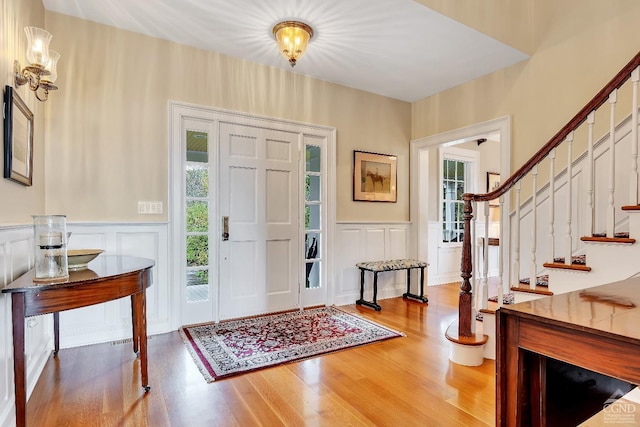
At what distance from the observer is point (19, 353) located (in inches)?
58.5

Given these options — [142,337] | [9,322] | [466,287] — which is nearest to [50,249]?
[9,322]

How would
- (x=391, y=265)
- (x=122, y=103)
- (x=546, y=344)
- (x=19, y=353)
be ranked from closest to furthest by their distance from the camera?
(x=546, y=344) → (x=19, y=353) → (x=122, y=103) → (x=391, y=265)

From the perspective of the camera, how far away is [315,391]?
6.94ft

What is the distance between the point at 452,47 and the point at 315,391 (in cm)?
320

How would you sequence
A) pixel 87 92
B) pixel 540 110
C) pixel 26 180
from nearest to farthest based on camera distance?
1. pixel 26 180
2. pixel 87 92
3. pixel 540 110

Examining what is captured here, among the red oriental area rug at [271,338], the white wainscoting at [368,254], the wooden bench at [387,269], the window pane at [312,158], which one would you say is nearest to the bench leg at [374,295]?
the wooden bench at [387,269]

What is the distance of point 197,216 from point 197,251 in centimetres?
34

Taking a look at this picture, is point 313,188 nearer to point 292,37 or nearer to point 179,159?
point 179,159

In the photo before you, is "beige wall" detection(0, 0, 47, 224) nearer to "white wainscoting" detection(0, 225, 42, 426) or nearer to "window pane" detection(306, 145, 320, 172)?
"white wainscoting" detection(0, 225, 42, 426)

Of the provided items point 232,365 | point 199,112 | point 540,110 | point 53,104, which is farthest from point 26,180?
point 540,110

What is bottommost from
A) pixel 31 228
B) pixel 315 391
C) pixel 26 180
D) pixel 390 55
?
pixel 315 391

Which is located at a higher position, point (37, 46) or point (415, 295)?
point (37, 46)

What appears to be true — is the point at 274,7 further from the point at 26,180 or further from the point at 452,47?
the point at 26,180

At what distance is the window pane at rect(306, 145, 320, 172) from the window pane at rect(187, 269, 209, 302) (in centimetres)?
164
